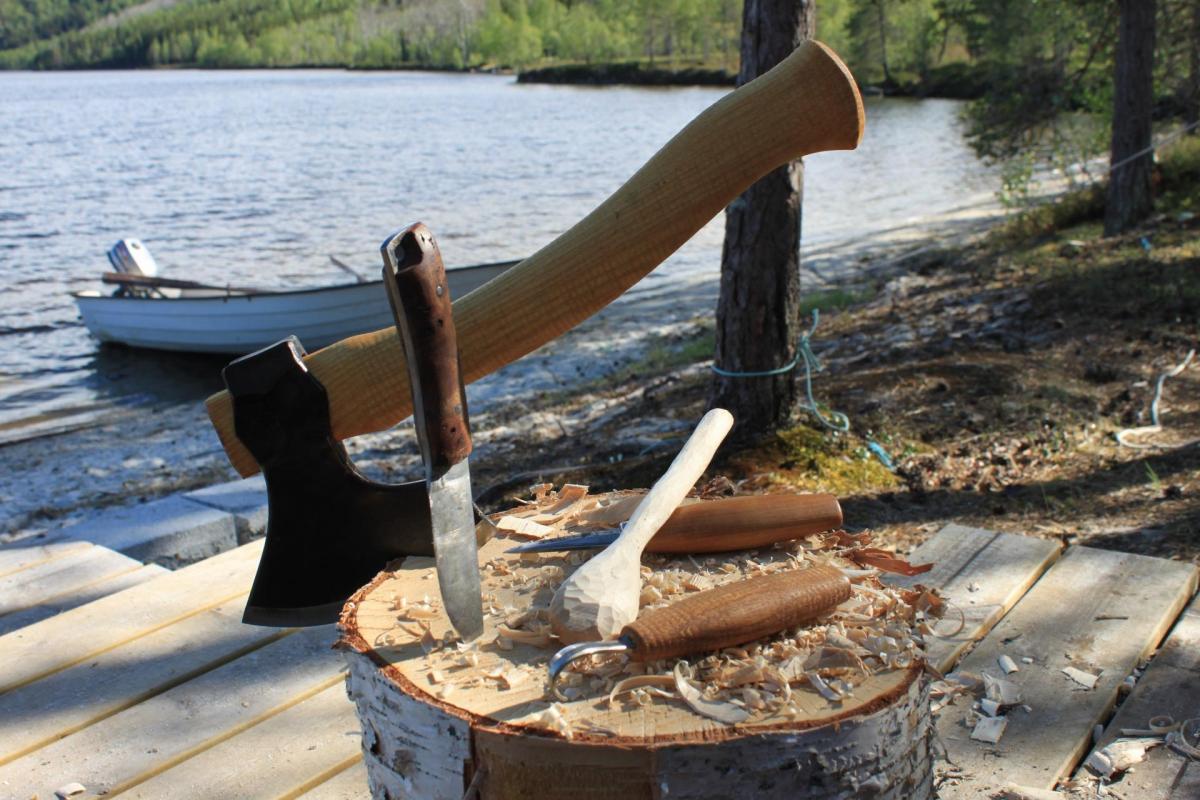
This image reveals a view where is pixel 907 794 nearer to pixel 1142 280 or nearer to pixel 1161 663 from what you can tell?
pixel 1161 663

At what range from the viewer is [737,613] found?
1.57 m

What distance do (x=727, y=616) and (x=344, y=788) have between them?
1.16m

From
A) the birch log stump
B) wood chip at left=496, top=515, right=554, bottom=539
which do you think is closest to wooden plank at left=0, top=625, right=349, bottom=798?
wood chip at left=496, top=515, right=554, bottom=539

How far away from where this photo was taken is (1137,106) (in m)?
9.47

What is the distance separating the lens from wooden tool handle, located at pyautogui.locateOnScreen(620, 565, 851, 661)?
4.94 ft

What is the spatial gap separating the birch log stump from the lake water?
10.9m

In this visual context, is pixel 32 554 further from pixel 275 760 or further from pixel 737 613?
pixel 737 613

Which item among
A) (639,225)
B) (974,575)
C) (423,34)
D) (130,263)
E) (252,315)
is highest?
(423,34)

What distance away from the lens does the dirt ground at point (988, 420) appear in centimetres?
429

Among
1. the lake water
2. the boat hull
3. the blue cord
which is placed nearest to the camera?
the blue cord

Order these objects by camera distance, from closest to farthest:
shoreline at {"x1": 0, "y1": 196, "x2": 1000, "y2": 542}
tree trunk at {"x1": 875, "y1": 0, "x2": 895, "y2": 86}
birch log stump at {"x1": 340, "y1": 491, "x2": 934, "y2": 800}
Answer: birch log stump at {"x1": 340, "y1": 491, "x2": 934, "y2": 800}, shoreline at {"x1": 0, "y1": 196, "x2": 1000, "y2": 542}, tree trunk at {"x1": 875, "y1": 0, "x2": 895, "y2": 86}

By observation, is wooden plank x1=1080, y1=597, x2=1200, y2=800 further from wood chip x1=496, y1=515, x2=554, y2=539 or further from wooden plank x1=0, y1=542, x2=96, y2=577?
wooden plank x1=0, y1=542, x2=96, y2=577

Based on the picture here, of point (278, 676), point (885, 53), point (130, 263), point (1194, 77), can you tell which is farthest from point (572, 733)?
point (885, 53)

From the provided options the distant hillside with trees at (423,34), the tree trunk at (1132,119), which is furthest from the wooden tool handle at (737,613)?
the distant hillside with trees at (423,34)
